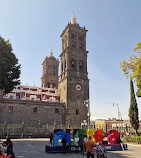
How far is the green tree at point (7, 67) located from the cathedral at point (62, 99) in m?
13.7

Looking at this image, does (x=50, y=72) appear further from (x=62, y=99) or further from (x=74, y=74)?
(x=62, y=99)

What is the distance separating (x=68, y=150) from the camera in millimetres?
13820

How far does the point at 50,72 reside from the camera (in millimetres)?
59469

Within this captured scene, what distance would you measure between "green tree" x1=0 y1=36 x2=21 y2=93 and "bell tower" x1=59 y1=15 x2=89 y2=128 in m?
20.9

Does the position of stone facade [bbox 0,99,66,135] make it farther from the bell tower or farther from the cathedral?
the bell tower

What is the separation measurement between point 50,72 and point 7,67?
38.0 m

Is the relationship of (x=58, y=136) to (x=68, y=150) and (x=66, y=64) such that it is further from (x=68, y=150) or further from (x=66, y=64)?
(x=66, y=64)

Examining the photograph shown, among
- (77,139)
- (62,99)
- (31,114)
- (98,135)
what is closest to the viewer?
(77,139)

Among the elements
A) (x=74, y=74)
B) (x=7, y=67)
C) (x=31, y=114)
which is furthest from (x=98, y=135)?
(x=74, y=74)

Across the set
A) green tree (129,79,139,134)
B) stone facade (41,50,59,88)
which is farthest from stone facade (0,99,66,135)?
green tree (129,79,139,134)

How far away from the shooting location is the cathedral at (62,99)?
36.3 m

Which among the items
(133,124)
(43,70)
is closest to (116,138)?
(133,124)

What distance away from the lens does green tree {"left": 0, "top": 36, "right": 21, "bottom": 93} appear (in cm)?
2139

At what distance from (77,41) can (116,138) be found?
38.0 metres
